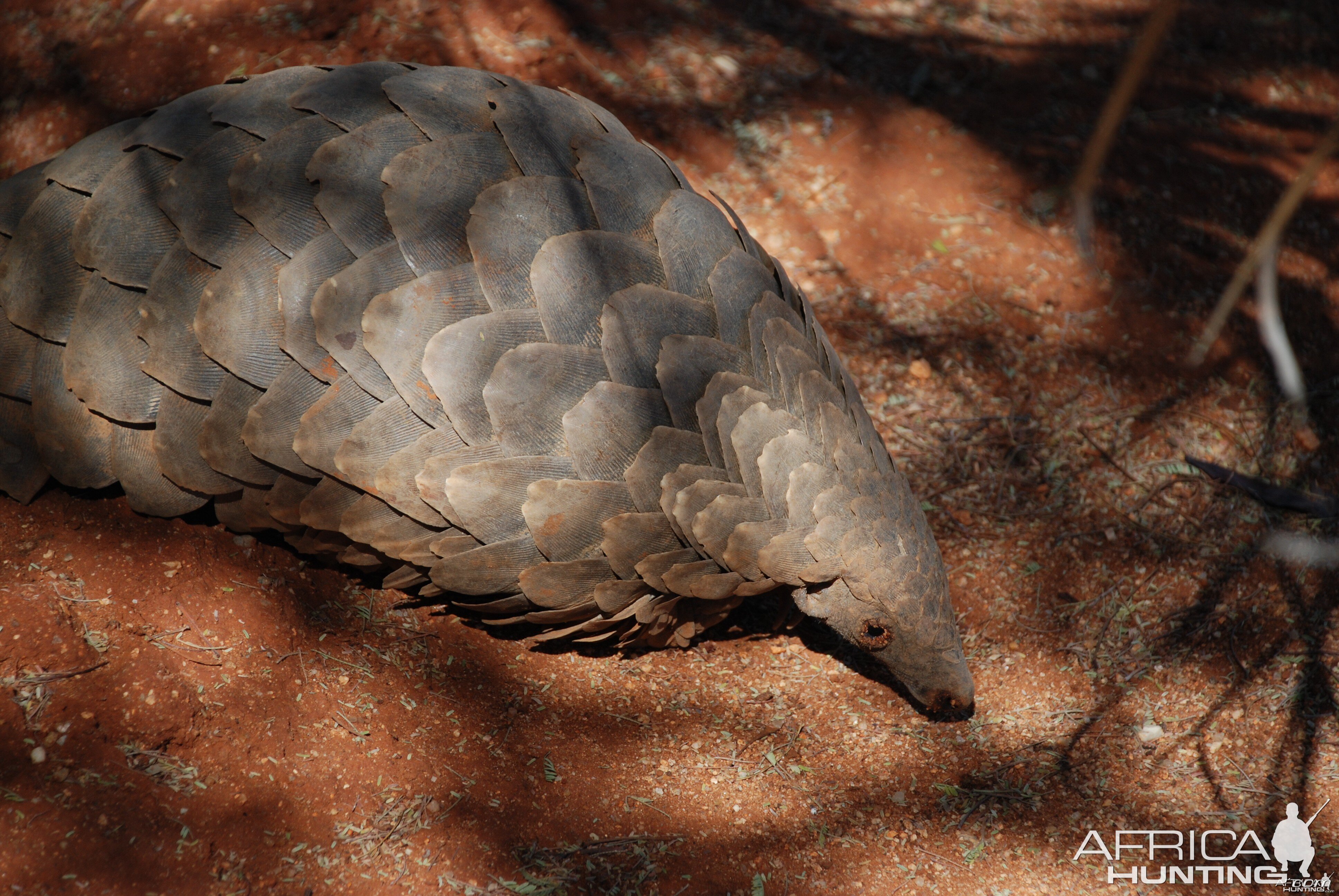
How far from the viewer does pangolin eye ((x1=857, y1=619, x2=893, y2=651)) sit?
2.54 m

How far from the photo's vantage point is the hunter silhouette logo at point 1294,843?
248cm

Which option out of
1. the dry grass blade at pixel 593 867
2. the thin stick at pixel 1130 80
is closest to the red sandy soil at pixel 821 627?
the dry grass blade at pixel 593 867

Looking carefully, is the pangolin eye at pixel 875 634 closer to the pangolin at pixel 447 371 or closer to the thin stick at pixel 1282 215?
the pangolin at pixel 447 371

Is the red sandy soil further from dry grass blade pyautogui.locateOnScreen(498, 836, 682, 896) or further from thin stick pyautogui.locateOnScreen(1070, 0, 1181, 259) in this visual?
thin stick pyautogui.locateOnScreen(1070, 0, 1181, 259)

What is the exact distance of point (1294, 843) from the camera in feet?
8.29

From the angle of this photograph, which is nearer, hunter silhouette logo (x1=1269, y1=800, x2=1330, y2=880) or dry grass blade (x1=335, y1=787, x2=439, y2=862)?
dry grass blade (x1=335, y1=787, x2=439, y2=862)

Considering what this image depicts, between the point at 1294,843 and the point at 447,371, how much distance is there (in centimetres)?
266

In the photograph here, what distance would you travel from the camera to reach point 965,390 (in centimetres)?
368

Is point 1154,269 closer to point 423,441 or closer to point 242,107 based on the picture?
point 423,441

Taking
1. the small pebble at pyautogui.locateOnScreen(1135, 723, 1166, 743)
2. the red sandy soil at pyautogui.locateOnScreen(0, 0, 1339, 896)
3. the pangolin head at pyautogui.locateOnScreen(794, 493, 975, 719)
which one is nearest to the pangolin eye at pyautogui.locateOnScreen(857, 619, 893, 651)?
the pangolin head at pyautogui.locateOnScreen(794, 493, 975, 719)

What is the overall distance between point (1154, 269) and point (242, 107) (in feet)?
12.2

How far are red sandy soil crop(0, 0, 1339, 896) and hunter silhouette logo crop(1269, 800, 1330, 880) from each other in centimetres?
4

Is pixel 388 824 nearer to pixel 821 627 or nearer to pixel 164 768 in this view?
pixel 164 768

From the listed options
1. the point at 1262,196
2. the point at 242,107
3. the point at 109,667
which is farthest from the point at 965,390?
the point at 109,667
